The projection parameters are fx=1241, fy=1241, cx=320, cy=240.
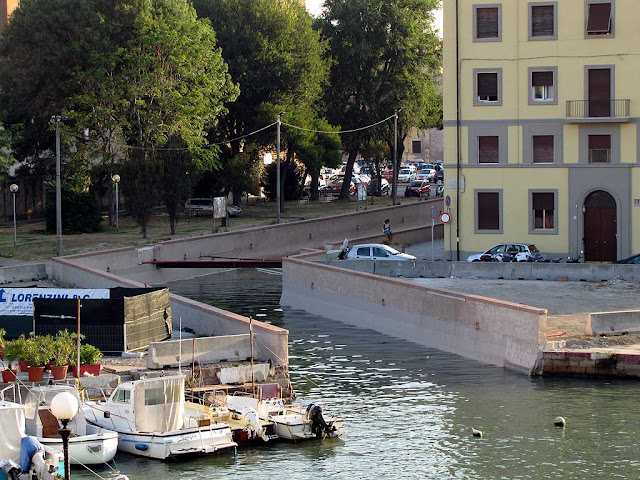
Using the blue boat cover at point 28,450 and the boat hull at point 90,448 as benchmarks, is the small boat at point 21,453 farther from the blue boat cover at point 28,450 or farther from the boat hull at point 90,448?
the boat hull at point 90,448

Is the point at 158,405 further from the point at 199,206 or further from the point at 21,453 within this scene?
the point at 199,206

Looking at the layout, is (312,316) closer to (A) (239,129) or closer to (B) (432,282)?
(B) (432,282)

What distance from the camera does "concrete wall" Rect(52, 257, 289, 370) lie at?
36.2 meters

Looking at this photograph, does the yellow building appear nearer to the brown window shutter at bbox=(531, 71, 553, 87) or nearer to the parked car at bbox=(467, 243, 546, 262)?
the brown window shutter at bbox=(531, 71, 553, 87)

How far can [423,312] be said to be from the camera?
46094 mm

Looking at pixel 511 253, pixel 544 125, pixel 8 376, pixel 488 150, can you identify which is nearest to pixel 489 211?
pixel 488 150

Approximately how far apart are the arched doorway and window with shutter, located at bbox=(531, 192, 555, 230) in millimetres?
1725

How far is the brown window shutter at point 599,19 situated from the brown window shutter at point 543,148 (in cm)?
577

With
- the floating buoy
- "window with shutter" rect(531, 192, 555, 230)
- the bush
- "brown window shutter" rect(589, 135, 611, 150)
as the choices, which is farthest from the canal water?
the bush

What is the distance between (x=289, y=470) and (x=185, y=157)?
52805 mm

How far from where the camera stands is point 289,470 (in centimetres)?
2844

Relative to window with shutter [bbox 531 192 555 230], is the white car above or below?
below

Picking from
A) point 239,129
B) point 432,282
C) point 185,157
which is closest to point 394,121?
point 239,129

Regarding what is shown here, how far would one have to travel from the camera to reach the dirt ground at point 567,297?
41.5 meters
